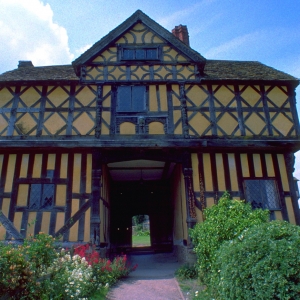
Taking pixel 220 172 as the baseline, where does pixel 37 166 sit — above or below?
above

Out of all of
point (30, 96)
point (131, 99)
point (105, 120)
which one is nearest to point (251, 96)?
point (131, 99)

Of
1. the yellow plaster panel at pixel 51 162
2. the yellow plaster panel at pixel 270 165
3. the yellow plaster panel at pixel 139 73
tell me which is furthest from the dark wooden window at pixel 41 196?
the yellow plaster panel at pixel 270 165

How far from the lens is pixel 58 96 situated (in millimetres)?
11078

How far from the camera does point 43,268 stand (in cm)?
528

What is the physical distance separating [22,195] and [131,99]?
17.2 feet

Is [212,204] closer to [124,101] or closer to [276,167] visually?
[276,167]

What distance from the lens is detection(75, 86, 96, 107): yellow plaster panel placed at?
431 inches

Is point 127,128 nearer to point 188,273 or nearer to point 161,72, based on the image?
point 161,72

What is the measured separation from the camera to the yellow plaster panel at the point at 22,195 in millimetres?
9859

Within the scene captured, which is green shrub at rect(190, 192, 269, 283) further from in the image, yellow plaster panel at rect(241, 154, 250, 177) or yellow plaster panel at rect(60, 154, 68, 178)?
yellow plaster panel at rect(60, 154, 68, 178)

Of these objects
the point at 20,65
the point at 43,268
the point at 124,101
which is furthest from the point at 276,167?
the point at 20,65

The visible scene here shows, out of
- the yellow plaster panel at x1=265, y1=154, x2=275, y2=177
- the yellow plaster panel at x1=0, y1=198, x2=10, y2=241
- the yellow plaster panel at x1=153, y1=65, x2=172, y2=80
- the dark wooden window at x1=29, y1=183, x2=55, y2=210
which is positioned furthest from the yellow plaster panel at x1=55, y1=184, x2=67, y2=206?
the yellow plaster panel at x1=265, y1=154, x2=275, y2=177

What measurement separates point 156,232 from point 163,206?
1.62m

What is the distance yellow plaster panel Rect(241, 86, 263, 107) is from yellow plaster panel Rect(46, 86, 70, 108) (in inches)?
275
